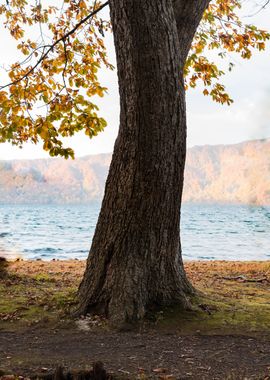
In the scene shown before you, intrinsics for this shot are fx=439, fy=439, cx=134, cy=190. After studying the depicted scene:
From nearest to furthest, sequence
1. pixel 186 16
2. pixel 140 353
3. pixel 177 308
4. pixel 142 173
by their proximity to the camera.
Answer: pixel 140 353, pixel 142 173, pixel 177 308, pixel 186 16

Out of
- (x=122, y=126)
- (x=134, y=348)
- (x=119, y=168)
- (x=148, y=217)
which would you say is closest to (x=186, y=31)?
(x=122, y=126)

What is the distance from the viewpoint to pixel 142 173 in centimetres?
557

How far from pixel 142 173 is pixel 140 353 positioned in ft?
7.03

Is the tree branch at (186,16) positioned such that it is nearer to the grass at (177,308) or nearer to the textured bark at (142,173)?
the textured bark at (142,173)

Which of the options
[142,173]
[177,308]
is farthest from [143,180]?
[177,308]

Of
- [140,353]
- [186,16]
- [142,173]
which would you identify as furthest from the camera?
[186,16]

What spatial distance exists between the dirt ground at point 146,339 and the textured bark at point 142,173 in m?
0.36

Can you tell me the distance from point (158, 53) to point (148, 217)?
2054 mm

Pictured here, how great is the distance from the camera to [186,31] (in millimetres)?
6508

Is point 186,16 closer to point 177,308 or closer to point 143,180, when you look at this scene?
point 143,180

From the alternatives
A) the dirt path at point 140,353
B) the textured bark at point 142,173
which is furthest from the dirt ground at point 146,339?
the textured bark at point 142,173

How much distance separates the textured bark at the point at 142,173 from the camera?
542cm

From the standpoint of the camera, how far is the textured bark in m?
5.42

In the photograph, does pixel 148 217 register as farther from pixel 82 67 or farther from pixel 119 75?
pixel 82 67
